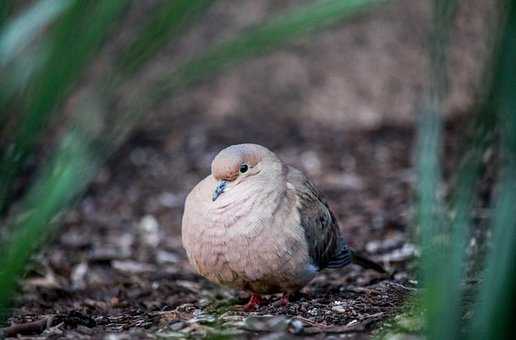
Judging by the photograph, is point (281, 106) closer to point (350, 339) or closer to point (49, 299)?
point (49, 299)

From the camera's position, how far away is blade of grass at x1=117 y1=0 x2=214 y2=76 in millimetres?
1608

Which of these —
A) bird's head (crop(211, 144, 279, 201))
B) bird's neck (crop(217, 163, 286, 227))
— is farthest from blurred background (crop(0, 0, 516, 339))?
bird's head (crop(211, 144, 279, 201))

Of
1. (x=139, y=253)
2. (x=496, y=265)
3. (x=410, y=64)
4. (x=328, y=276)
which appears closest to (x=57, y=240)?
(x=139, y=253)

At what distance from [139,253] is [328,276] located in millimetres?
1375

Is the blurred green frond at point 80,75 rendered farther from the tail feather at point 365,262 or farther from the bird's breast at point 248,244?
the tail feather at point 365,262

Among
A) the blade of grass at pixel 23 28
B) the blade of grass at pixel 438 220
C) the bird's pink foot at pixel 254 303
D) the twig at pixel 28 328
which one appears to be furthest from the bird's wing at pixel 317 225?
the blade of grass at pixel 438 220

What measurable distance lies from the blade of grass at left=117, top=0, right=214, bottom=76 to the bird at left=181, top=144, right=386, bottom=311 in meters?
1.90

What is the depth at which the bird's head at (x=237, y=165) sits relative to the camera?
363 centimetres

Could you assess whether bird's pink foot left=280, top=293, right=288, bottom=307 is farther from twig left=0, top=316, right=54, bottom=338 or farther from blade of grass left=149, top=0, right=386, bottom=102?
blade of grass left=149, top=0, right=386, bottom=102

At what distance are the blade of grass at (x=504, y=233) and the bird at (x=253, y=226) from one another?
1.85 metres

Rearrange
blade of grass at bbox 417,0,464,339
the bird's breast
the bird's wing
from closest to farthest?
1. blade of grass at bbox 417,0,464,339
2. the bird's breast
3. the bird's wing

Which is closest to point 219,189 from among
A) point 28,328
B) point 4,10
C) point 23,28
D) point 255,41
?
point 28,328

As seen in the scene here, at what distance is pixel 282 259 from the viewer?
3.54 metres

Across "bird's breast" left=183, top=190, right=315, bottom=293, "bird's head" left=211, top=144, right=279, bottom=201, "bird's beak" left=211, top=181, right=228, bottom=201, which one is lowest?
"bird's breast" left=183, top=190, right=315, bottom=293
